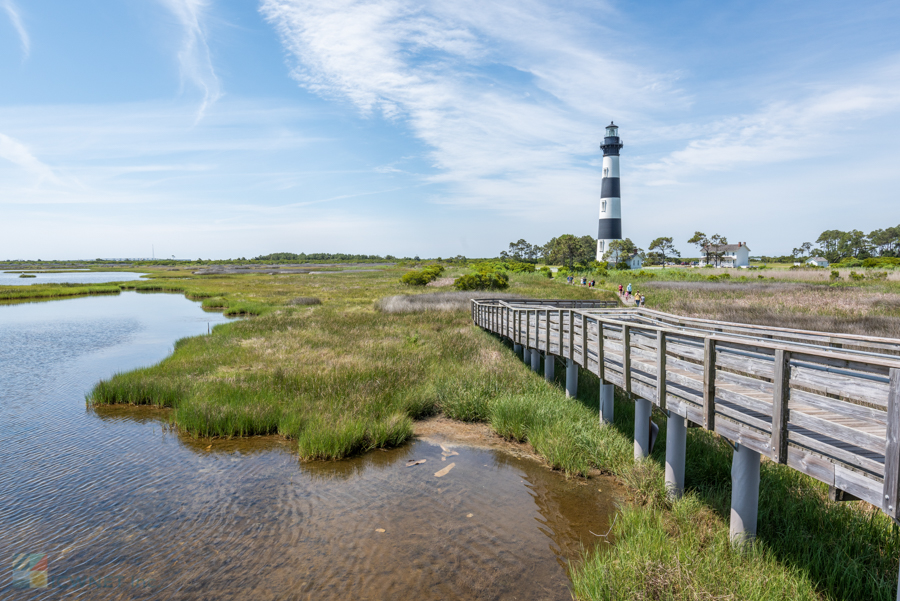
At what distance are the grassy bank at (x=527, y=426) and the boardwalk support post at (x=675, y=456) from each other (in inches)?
8.6

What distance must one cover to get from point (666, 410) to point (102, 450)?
36.9 ft

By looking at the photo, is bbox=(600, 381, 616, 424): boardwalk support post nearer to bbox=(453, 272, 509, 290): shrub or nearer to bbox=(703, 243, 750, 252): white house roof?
bbox=(453, 272, 509, 290): shrub

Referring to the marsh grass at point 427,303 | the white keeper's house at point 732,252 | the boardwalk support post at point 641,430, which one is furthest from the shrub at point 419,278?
the white keeper's house at point 732,252

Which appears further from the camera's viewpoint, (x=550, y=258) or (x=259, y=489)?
(x=550, y=258)

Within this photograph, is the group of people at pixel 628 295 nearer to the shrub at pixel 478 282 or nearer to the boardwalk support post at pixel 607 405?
the shrub at pixel 478 282

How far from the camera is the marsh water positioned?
589 cm

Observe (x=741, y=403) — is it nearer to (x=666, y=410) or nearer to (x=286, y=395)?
(x=666, y=410)

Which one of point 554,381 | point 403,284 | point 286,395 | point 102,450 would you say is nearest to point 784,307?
point 554,381

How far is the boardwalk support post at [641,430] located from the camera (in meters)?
8.25

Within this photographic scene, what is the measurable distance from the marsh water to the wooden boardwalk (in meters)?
2.50

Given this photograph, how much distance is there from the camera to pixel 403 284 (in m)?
54.1

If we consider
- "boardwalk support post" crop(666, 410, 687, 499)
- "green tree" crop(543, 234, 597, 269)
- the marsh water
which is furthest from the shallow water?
"boardwalk support post" crop(666, 410, 687, 499)

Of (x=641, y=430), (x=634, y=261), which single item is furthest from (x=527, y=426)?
(x=634, y=261)

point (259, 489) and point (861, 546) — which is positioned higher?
point (861, 546)
